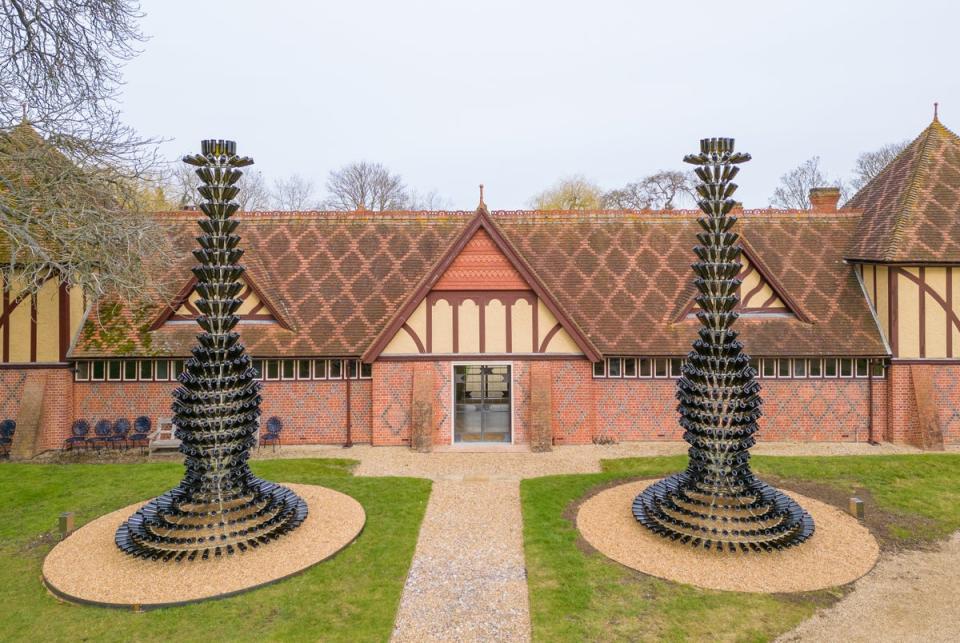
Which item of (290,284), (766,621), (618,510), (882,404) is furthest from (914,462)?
(290,284)

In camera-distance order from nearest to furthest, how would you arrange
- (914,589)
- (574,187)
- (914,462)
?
(914,589), (914,462), (574,187)

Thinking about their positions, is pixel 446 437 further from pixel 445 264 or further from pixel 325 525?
pixel 325 525

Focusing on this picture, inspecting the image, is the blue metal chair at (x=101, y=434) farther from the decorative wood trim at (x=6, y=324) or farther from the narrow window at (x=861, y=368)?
the narrow window at (x=861, y=368)

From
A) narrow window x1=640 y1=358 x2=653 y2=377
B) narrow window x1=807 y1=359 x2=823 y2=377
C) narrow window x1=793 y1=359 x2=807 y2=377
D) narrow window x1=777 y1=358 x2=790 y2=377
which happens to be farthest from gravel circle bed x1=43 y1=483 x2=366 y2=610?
narrow window x1=807 y1=359 x2=823 y2=377

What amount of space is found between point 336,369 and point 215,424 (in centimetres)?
657

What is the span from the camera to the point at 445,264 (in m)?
14.0

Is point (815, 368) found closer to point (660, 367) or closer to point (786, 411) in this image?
point (786, 411)

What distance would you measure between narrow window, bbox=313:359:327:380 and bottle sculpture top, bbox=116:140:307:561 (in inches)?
235

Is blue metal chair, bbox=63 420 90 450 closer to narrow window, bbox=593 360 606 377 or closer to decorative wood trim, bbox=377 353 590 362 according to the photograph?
decorative wood trim, bbox=377 353 590 362

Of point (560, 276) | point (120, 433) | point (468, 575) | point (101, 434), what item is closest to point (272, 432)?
point (120, 433)

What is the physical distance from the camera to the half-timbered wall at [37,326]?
14.4 meters

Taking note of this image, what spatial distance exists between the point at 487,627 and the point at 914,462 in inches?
443

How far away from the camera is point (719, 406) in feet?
28.1

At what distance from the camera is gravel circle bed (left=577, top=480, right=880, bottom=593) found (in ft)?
24.2
